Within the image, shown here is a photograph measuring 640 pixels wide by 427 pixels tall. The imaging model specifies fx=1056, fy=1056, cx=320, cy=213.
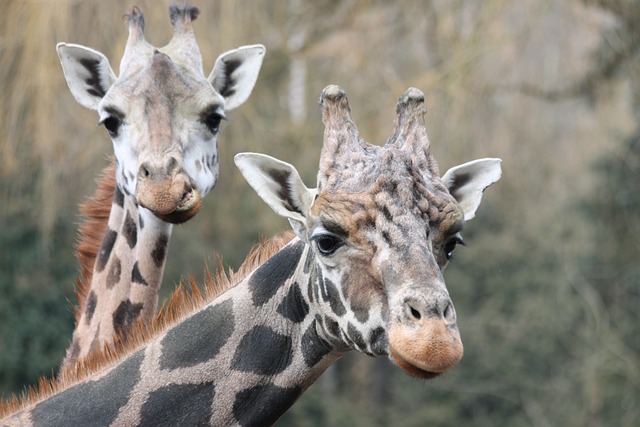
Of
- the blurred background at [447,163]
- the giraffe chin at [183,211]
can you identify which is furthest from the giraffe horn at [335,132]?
the giraffe chin at [183,211]

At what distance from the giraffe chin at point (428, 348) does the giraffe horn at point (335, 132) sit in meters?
0.93

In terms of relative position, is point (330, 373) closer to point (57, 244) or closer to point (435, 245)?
point (57, 244)

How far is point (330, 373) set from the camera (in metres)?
25.3

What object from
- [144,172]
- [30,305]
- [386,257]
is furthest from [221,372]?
[30,305]

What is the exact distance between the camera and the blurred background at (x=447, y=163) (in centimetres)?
1188

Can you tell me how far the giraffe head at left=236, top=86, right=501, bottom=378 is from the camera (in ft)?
13.7

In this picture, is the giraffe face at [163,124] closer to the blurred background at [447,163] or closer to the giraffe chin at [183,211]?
the giraffe chin at [183,211]

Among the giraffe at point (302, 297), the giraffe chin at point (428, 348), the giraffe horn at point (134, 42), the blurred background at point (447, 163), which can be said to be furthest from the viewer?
the blurred background at point (447, 163)

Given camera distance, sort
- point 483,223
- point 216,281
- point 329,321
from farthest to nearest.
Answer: point 483,223 → point 216,281 → point 329,321

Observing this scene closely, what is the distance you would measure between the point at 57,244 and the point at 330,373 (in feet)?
30.8

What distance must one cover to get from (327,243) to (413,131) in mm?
716

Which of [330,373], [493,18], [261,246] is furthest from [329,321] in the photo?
[330,373]

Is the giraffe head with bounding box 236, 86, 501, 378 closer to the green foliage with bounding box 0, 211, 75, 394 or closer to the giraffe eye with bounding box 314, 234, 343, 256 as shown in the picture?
the giraffe eye with bounding box 314, 234, 343, 256

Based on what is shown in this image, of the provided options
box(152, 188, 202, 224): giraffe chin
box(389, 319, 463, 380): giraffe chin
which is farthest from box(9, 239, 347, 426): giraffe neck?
box(152, 188, 202, 224): giraffe chin
